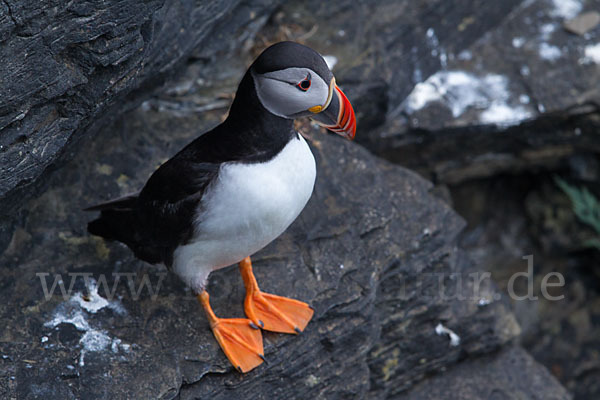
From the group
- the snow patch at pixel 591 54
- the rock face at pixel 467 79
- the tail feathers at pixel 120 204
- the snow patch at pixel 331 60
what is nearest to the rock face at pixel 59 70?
the tail feathers at pixel 120 204

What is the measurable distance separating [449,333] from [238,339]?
153cm

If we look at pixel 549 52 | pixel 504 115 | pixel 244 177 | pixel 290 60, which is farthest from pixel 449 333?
pixel 549 52

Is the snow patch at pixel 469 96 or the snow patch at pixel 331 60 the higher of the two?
the snow patch at pixel 331 60

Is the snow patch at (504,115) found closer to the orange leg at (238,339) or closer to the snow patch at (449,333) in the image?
the snow patch at (449,333)

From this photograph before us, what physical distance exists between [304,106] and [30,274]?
1.73 meters

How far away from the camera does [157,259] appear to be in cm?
336

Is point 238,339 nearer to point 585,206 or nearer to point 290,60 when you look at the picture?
point 290,60

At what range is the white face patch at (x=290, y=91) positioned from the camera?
2.74 meters

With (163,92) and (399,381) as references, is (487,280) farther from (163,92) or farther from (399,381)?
(163,92)

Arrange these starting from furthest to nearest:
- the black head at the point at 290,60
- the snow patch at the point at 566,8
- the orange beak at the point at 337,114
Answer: the snow patch at the point at 566,8 < the orange beak at the point at 337,114 < the black head at the point at 290,60

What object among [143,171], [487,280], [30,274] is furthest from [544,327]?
[30,274]

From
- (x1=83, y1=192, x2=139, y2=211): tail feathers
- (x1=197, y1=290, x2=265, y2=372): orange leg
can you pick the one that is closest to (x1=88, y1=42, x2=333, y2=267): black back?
(x1=83, y1=192, x2=139, y2=211): tail feathers

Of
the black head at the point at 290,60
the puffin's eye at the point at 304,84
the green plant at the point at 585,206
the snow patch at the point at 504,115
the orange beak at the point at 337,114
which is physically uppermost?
the black head at the point at 290,60

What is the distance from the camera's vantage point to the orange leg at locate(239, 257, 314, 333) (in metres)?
3.45
